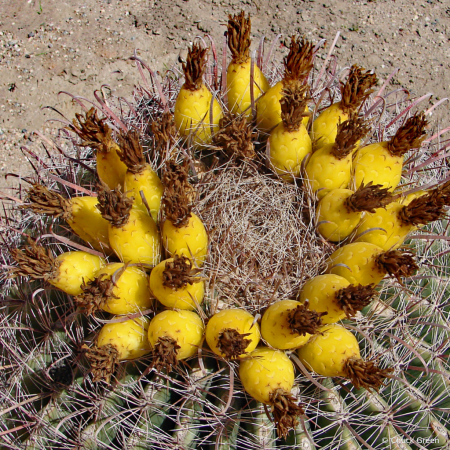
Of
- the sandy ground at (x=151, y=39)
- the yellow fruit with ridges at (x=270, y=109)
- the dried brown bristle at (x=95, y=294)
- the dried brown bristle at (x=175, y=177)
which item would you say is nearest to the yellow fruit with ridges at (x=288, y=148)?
the yellow fruit with ridges at (x=270, y=109)

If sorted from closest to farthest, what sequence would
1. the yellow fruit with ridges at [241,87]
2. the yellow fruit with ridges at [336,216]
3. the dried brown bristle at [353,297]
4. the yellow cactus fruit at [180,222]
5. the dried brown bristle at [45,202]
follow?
the dried brown bristle at [353,297] → the yellow cactus fruit at [180,222] → the dried brown bristle at [45,202] → the yellow fruit with ridges at [336,216] → the yellow fruit with ridges at [241,87]

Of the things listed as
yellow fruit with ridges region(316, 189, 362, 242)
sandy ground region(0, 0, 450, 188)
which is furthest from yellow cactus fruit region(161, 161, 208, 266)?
sandy ground region(0, 0, 450, 188)

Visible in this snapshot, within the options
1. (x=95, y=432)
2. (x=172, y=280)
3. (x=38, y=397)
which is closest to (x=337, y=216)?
(x=172, y=280)

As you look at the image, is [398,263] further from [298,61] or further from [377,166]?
[298,61]

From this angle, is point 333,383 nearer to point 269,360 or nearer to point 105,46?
point 269,360

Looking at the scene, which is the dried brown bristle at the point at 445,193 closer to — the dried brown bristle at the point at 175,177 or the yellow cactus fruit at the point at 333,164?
the yellow cactus fruit at the point at 333,164

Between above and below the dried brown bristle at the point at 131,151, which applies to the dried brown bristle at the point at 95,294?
below

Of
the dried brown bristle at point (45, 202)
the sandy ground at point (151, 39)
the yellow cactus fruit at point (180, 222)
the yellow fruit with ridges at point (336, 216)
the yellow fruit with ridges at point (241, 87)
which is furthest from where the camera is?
the sandy ground at point (151, 39)
